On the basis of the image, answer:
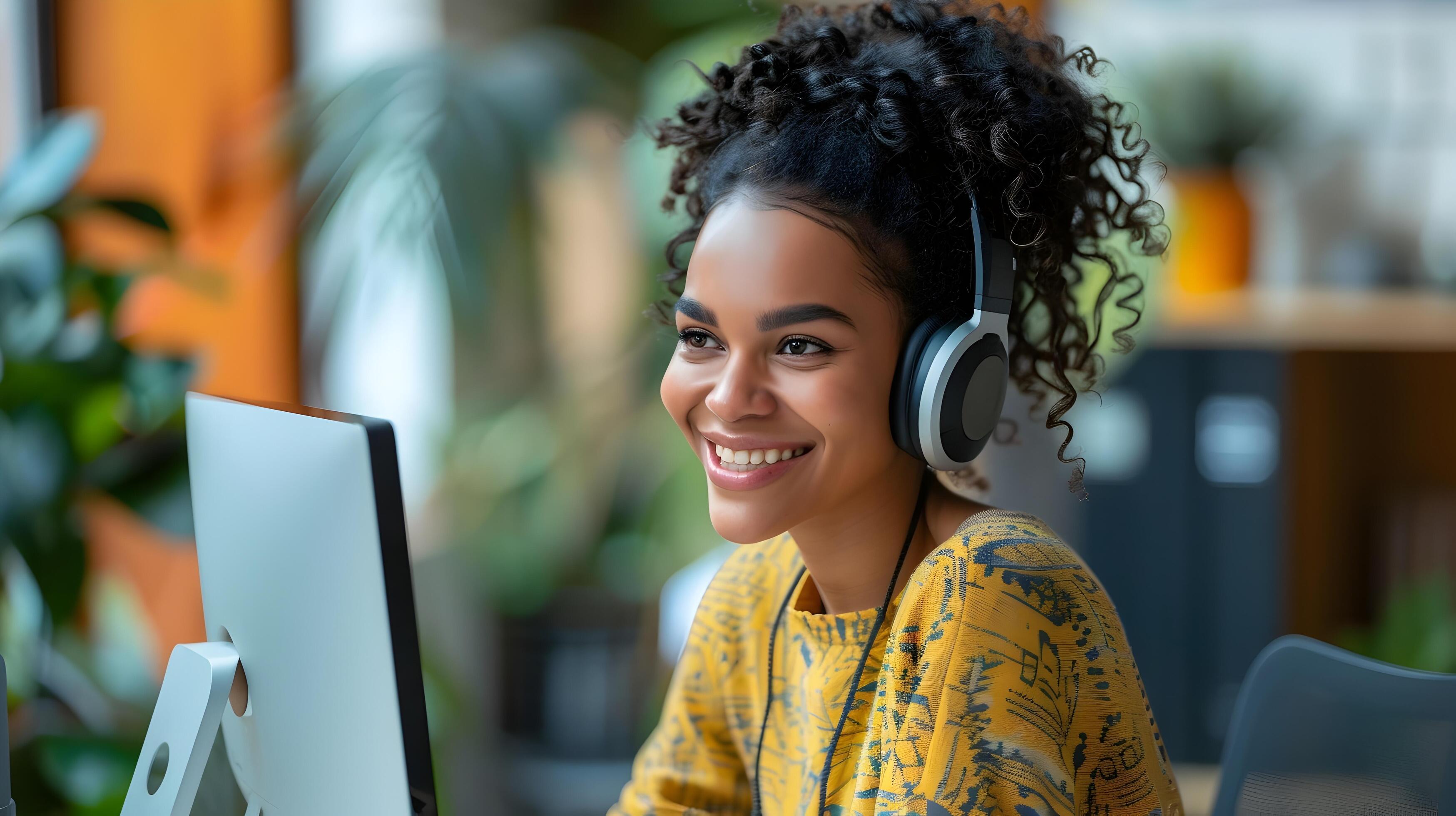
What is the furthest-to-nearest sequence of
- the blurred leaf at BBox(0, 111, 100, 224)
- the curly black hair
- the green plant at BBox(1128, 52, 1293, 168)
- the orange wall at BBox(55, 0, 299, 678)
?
the green plant at BBox(1128, 52, 1293, 168) → the orange wall at BBox(55, 0, 299, 678) → the blurred leaf at BBox(0, 111, 100, 224) → the curly black hair

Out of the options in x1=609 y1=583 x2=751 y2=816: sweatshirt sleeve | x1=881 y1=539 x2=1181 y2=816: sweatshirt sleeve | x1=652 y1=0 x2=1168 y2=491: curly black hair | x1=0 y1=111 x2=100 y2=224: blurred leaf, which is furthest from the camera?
x1=0 y1=111 x2=100 y2=224: blurred leaf

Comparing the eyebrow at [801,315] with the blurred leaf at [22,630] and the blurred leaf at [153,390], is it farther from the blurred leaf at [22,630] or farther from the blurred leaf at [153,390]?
the blurred leaf at [22,630]

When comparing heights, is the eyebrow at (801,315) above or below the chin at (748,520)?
above

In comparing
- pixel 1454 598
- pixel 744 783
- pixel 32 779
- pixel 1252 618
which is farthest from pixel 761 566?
pixel 1454 598

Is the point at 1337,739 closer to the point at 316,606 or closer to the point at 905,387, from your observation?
the point at 905,387

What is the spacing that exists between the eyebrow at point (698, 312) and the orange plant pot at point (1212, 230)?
1932mm

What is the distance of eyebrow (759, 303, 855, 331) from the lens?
0.76 m

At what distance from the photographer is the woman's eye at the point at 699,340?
0.83 m

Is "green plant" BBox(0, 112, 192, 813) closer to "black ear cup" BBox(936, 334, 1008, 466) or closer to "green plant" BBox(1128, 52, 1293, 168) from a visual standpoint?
"black ear cup" BBox(936, 334, 1008, 466)

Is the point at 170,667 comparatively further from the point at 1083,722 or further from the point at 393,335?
the point at 393,335

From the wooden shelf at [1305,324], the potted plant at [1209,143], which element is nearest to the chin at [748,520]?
the wooden shelf at [1305,324]

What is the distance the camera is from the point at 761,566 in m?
1.03

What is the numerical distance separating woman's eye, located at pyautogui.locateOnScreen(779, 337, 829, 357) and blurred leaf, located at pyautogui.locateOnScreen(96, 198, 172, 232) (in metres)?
1.02

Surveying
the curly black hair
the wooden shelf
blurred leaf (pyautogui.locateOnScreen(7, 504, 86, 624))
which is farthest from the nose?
the wooden shelf
